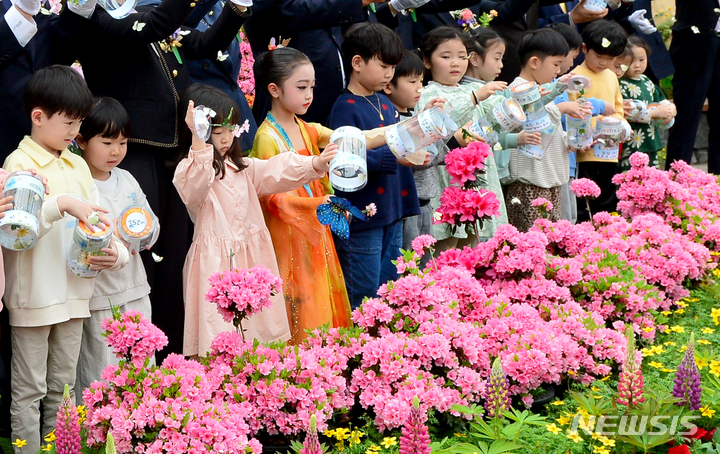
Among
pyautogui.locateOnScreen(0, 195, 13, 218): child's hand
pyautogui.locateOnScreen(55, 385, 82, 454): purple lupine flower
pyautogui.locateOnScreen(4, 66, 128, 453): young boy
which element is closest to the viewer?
pyautogui.locateOnScreen(55, 385, 82, 454): purple lupine flower

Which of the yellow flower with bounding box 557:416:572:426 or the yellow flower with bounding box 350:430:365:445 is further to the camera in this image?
the yellow flower with bounding box 557:416:572:426

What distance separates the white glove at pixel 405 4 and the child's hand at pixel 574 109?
1.08m

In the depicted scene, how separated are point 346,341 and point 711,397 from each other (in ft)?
4.15

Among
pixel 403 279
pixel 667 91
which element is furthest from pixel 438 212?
pixel 667 91

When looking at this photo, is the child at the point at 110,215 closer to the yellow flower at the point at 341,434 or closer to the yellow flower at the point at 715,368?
the yellow flower at the point at 341,434

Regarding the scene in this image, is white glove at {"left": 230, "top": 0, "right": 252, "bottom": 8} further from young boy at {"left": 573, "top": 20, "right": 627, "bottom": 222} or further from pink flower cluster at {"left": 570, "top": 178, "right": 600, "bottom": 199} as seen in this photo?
young boy at {"left": 573, "top": 20, "right": 627, "bottom": 222}

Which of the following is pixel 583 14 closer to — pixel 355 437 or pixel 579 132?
pixel 579 132

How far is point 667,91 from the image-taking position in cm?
973

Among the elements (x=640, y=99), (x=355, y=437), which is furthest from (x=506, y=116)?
(x=640, y=99)

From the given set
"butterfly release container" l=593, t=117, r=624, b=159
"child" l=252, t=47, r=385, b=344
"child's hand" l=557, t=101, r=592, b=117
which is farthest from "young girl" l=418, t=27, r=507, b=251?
"child" l=252, t=47, r=385, b=344

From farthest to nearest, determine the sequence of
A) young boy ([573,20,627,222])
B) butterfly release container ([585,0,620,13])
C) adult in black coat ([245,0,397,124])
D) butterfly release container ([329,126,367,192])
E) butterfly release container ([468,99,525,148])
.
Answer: butterfly release container ([585,0,620,13]) < young boy ([573,20,627,222]) < adult in black coat ([245,0,397,124]) < butterfly release container ([468,99,525,148]) < butterfly release container ([329,126,367,192])

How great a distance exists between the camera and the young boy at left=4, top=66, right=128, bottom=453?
3.20 metres

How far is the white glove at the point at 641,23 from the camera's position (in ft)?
24.6

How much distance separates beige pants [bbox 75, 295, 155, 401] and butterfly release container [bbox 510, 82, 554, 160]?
2.04 metres
